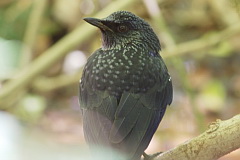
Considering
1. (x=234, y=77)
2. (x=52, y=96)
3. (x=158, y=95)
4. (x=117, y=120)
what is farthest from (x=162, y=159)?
(x=234, y=77)

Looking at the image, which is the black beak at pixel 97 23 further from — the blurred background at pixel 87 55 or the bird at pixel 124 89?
the blurred background at pixel 87 55

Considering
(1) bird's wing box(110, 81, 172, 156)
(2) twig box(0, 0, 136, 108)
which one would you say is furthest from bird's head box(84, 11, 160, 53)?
(2) twig box(0, 0, 136, 108)

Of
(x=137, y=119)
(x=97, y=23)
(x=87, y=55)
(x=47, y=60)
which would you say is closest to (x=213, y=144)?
(x=137, y=119)

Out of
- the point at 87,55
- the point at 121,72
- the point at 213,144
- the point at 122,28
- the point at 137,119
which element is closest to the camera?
the point at 213,144

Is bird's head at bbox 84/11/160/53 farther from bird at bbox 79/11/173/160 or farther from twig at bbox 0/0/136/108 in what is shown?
twig at bbox 0/0/136/108

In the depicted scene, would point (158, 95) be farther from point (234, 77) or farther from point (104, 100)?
point (234, 77)

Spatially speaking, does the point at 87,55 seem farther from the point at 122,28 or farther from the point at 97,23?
the point at 97,23
